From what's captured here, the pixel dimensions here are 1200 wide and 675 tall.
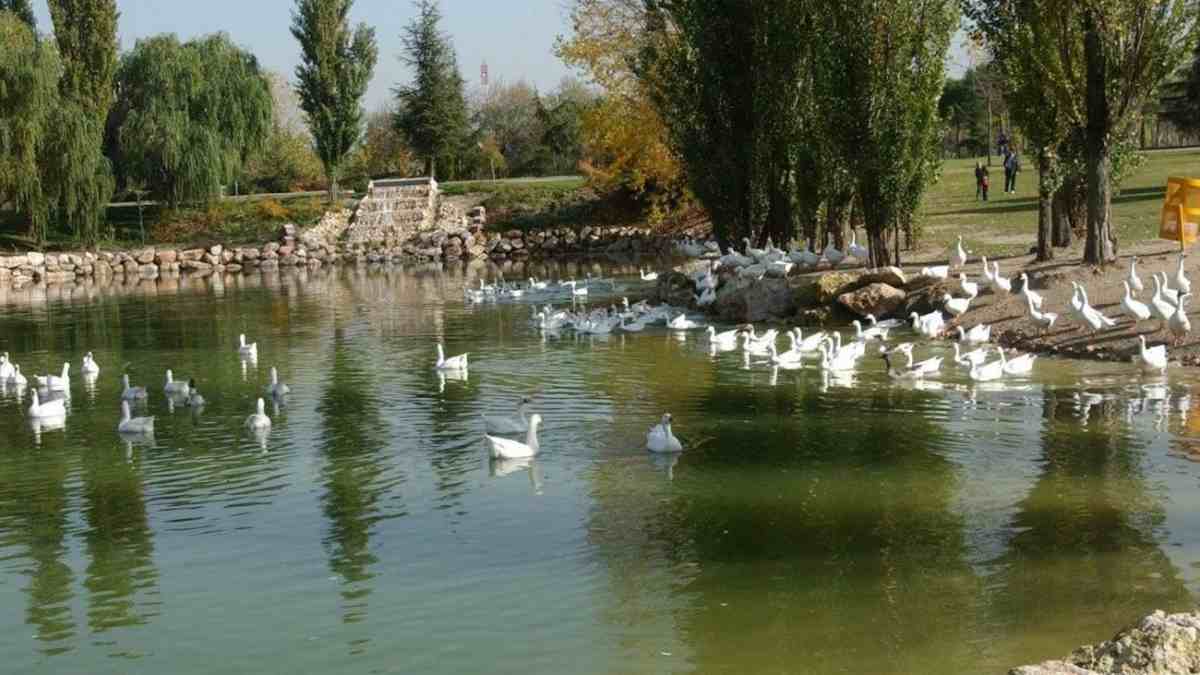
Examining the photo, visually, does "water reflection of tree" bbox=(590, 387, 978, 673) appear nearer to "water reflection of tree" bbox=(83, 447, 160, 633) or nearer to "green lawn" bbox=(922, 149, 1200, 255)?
"water reflection of tree" bbox=(83, 447, 160, 633)

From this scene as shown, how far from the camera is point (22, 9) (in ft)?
227

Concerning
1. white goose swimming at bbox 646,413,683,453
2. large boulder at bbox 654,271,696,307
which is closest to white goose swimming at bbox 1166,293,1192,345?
white goose swimming at bbox 646,413,683,453

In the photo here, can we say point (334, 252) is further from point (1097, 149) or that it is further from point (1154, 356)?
point (1154, 356)

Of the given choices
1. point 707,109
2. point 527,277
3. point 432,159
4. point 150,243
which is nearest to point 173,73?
point 150,243

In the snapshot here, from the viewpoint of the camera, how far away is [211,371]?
2542 cm

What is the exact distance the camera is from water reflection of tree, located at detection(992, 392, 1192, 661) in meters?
10.2

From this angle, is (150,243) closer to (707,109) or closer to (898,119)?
(707,109)

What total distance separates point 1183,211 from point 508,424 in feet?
50.5

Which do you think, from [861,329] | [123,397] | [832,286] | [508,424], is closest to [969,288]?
[861,329]

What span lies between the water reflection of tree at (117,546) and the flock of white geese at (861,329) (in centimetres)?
420

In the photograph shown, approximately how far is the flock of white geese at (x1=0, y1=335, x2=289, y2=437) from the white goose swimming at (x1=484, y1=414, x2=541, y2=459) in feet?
13.9

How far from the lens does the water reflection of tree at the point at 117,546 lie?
445 inches

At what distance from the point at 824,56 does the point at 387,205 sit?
40353 millimetres

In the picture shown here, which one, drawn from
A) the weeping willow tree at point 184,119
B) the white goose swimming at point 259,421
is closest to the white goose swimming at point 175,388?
the white goose swimming at point 259,421
